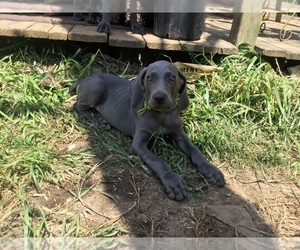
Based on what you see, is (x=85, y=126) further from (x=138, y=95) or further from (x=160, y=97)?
(x=160, y=97)

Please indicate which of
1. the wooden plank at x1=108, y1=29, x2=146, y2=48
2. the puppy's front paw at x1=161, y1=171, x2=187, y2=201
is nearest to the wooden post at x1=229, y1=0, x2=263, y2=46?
the wooden plank at x1=108, y1=29, x2=146, y2=48

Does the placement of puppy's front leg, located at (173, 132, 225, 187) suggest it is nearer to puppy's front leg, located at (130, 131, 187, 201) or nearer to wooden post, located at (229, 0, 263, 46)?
puppy's front leg, located at (130, 131, 187, 201)

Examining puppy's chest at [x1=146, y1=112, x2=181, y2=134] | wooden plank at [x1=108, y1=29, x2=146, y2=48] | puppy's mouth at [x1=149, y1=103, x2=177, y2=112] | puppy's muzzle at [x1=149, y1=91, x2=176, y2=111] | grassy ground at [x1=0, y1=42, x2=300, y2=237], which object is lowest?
grassy ground at [x1=0, y1=42, x2=300, y2=237]

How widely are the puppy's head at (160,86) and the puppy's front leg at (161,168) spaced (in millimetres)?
317

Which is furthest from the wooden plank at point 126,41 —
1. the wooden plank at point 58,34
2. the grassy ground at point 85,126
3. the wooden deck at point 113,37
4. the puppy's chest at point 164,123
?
the puppy's chest at point 164,123

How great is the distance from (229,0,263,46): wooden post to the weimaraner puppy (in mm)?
1782

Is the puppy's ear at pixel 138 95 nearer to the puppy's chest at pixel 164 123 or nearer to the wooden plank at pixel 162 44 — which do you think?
the puppy's chest at pixel 164 123

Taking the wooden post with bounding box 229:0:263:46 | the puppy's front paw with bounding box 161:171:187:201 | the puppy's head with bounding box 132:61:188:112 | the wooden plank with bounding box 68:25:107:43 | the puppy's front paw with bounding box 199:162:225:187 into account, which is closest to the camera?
the puppy's front paw with bounding box 161:171:187:201

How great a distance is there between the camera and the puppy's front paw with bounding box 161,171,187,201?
2875mm

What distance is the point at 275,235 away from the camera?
2654 millimetres

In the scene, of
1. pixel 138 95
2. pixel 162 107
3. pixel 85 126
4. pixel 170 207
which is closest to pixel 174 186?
pixel 170 207

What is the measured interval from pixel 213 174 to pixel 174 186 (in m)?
0.42

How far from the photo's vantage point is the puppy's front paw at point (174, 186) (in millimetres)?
2875

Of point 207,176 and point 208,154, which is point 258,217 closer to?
point 207,176
